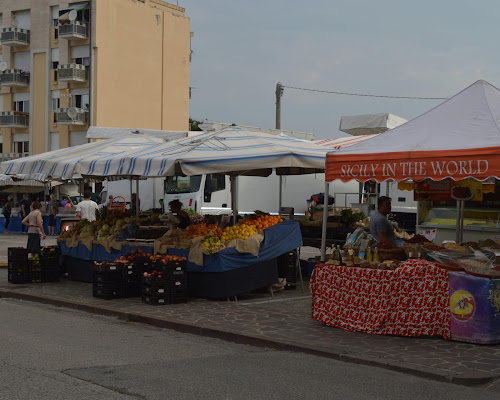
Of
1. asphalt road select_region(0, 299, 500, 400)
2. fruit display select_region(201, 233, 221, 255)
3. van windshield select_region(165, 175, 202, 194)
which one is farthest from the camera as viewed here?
van windshield select_region(165, 175, 202, 194)

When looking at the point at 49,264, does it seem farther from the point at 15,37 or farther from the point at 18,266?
the point at 15,37

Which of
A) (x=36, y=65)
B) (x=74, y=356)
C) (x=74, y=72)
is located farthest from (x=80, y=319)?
(x=36, y=65)

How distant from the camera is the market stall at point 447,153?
8.71 m

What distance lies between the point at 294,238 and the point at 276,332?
13.0 ft

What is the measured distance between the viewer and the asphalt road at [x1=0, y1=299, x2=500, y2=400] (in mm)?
6438

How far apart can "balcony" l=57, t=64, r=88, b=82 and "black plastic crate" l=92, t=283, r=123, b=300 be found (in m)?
42.1

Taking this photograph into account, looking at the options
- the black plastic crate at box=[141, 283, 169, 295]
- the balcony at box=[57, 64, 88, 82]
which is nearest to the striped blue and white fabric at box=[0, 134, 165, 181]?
the black plastic crate at box=[141, 283, 169, 295]

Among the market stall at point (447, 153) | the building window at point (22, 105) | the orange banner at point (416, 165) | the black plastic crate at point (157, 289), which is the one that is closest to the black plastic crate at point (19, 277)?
the black plastic crate at point (157, 289)

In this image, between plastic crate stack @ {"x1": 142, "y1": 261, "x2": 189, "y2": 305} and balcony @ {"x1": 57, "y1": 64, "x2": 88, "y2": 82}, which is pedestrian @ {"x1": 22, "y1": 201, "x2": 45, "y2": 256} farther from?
balcony @ {"x1": 57, "y1": 64, "x2": 88, "y2": 82}

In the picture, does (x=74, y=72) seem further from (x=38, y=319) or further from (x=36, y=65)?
(x=38, y=319)

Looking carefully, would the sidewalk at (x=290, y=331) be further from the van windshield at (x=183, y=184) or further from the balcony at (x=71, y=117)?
the balcony at (x=71, y=117)

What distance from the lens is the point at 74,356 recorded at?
7.88 m

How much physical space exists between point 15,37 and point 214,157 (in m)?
47.6

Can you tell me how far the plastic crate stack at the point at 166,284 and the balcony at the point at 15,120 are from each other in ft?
155
